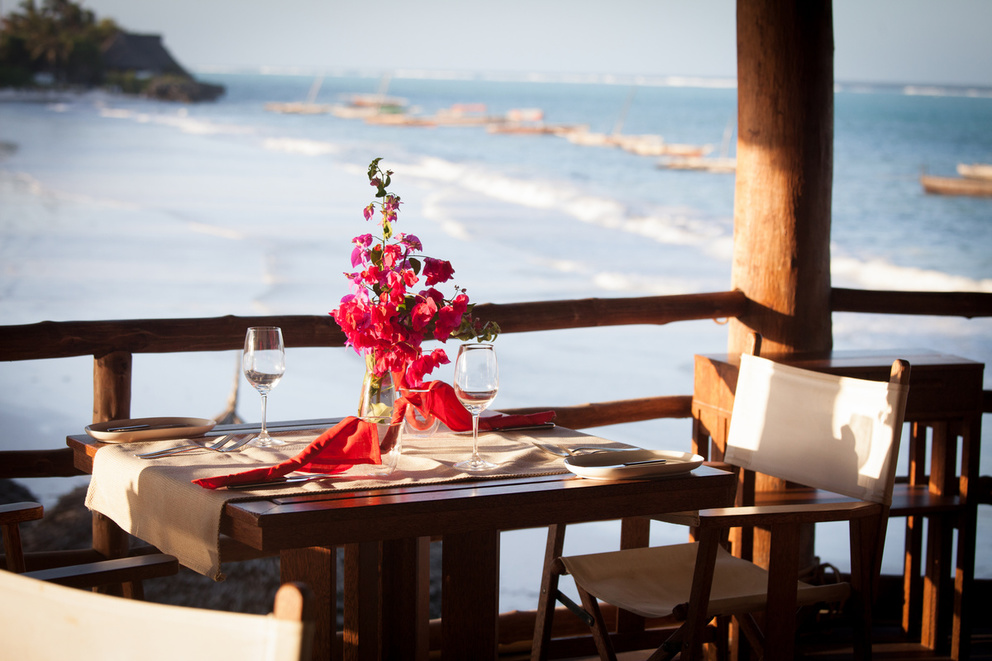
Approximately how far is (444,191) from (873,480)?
853 inches

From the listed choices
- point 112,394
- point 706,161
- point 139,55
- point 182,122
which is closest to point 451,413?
point 112,394

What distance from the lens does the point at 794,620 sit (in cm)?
193

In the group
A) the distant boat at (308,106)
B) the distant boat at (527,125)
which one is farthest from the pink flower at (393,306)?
the distant boat at (527,125)

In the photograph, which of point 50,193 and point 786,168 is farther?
point 50,193

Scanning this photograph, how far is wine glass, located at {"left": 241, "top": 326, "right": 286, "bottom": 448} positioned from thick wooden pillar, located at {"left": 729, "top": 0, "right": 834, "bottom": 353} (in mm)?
1873

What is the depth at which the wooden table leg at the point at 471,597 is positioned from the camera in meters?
1.76

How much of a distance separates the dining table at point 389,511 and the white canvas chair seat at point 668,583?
326mm

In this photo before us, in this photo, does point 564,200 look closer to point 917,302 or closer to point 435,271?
point 917,302

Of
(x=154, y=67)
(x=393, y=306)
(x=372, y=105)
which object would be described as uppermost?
(x=154, y=67)

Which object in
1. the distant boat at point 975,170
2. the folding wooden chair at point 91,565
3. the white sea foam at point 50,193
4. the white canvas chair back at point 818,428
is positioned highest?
the distant boat at point 975,170

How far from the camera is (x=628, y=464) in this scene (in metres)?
1.69

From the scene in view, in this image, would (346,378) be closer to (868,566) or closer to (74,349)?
(74,349)

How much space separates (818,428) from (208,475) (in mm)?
1329

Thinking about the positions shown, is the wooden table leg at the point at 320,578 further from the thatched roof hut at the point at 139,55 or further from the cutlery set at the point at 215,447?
the thatched roof hut at the point at 139,55
